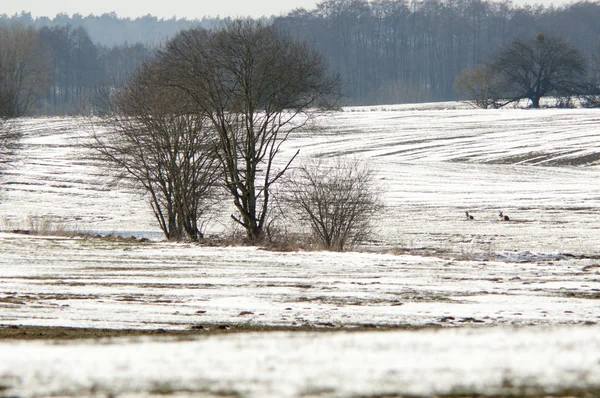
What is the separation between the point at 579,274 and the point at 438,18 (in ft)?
564

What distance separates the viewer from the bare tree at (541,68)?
92875mm

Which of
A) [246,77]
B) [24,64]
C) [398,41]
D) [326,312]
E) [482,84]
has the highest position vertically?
[398,41]

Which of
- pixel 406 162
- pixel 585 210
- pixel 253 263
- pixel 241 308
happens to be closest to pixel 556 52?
pixel 406 162

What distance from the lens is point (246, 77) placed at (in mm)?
28047

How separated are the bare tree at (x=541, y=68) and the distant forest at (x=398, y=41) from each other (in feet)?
159

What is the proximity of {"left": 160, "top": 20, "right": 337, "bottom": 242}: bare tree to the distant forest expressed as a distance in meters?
117

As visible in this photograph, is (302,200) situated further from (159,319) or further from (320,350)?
(320,350)

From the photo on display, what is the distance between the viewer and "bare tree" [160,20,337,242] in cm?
2777

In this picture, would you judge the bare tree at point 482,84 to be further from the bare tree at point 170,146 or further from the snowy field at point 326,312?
the bare tree at point 170,146

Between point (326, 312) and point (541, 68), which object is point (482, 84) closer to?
point (541, 68)

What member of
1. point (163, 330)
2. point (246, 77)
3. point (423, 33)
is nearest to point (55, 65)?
point (423, 33)

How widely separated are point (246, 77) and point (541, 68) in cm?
7358

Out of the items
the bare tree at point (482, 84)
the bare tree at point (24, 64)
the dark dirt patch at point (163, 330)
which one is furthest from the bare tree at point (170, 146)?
the bare tree at point (24, 64)

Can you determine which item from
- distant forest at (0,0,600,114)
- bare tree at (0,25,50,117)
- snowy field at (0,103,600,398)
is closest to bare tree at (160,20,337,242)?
snowy field at (0,103,600,398)
